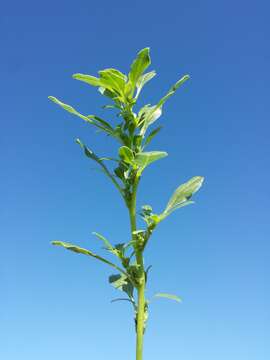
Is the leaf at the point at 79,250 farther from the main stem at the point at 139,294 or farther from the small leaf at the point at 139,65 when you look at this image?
the small leaf at the point at 139,65

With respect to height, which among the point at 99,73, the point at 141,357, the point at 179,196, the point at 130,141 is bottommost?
the point at 141,357

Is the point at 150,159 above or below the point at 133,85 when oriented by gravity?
below

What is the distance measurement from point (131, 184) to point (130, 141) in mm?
266

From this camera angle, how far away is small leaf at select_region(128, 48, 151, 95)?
9.00ft

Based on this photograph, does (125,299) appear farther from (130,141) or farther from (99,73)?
(99,73)

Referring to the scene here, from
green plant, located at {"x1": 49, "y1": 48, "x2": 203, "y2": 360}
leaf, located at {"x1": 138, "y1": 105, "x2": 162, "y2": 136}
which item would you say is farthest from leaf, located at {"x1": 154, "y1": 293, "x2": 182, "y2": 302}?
leaf, located at {"x1": 138, "y1": 105, "x2": 162, "y2": 136}

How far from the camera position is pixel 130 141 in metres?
2.77

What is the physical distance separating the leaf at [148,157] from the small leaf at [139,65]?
55 centimetres

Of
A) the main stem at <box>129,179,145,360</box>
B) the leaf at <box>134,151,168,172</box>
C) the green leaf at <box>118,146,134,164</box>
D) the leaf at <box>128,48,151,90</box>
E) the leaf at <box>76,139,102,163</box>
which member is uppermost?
the leaf at <box>128,48,151,90</box>

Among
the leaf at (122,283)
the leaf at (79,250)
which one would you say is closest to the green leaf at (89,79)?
the leaf at (79,250)

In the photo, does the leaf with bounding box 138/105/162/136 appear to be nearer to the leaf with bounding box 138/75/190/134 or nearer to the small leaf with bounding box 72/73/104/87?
the leaf with bounding box 138/75/190/134

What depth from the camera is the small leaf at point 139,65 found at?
2.74m

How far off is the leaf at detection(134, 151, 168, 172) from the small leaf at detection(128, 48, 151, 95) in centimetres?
55

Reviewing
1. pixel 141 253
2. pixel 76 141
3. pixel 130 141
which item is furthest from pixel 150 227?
pixel 76 141
